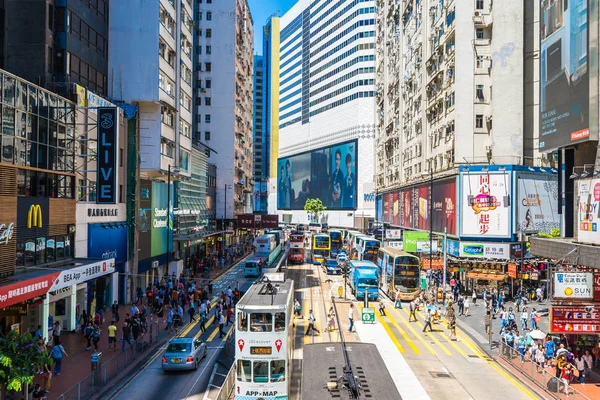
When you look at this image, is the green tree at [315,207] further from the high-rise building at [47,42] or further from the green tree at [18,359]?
the green tree at [18,359]

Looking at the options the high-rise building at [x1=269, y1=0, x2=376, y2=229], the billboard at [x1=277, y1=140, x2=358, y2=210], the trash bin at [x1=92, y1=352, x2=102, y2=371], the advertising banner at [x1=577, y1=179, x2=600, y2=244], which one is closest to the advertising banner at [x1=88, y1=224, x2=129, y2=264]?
the trash bin at [x1=92, y1=352, x2=102, y2=371]

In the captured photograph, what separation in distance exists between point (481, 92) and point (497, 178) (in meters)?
8.77

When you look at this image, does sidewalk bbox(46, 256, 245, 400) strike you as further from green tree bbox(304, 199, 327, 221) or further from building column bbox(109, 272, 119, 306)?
green tree bbox(304, 199, 327, 221)

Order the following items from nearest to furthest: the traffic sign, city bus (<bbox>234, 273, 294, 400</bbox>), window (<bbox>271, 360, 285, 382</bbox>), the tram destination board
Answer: the tram destination board → city bus (<bbox>234, 273, 294, 400</bbox>) → window (<bbox>271, 360, 285, 382</bbox>) → the traffic sign

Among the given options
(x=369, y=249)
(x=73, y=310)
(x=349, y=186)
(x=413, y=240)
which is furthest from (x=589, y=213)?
(x=349, y=186)

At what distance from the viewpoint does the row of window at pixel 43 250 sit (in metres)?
28.8

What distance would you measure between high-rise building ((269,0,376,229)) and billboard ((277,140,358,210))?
0.23m

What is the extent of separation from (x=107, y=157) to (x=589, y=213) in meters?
26.6

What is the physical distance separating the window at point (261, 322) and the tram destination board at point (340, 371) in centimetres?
171

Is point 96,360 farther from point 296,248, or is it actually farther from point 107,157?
point 296,248

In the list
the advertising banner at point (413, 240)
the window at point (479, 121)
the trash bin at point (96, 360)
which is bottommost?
the trash bin at point (96, 360)

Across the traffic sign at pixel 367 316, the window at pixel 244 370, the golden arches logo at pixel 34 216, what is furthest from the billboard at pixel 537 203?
the golden arches logo at pixel 34 216

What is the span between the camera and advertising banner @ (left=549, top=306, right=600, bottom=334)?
22.8 metres

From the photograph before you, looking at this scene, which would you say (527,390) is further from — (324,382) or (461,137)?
(461,137)
